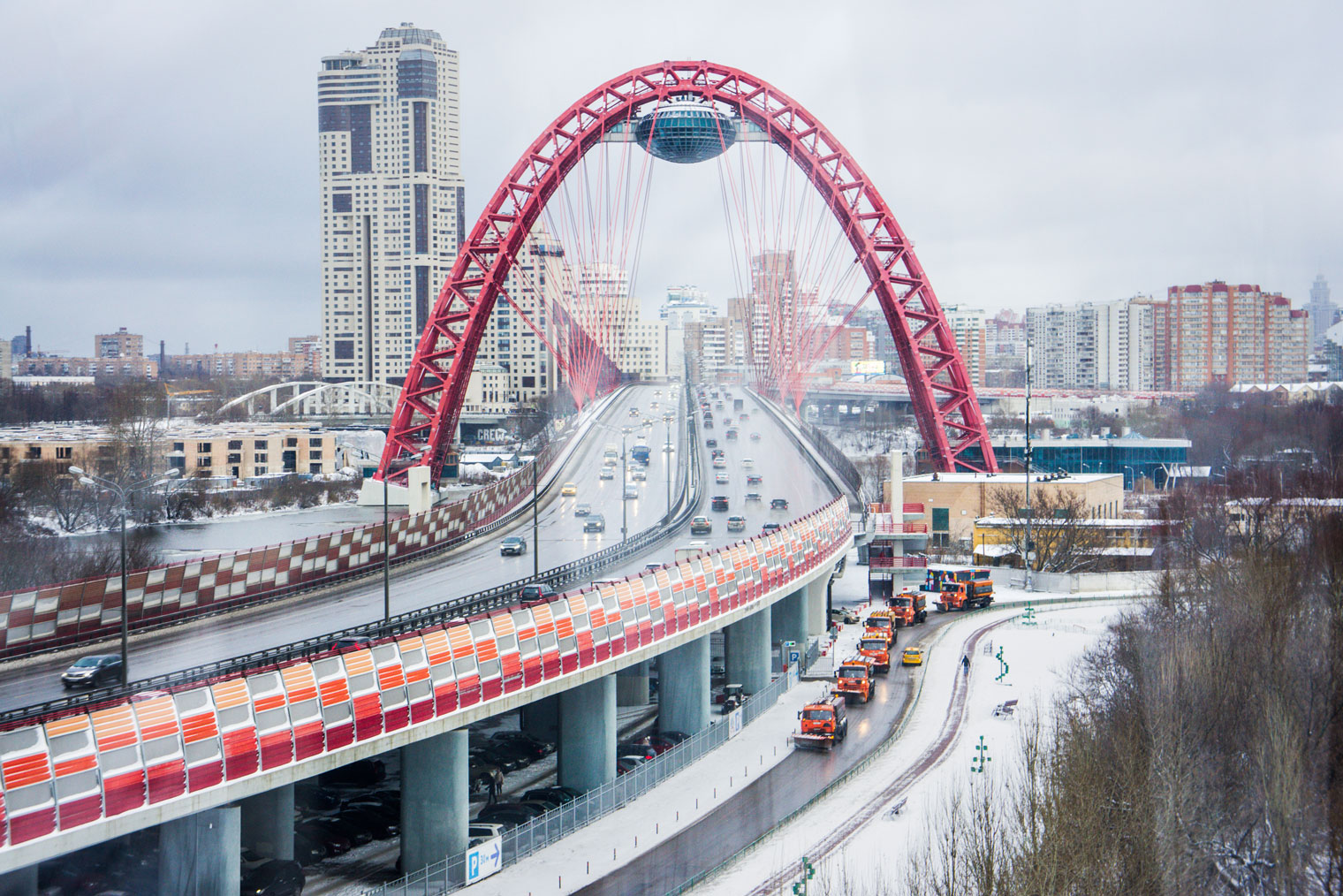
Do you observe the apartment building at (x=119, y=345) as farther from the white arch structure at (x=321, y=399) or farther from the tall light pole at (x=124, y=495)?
the white arch structure at (x=321, y=399)

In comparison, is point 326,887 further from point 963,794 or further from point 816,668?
point 816,668

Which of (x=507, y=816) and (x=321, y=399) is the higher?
(x=321, y=399)

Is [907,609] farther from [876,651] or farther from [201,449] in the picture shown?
[201,449]

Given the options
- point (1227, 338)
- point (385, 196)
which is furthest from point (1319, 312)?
point (385, 196)

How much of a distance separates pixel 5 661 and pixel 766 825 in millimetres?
12282

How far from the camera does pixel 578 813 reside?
69.9 feet

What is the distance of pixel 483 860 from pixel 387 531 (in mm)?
8091

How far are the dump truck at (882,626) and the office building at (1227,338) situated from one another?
3231 inches

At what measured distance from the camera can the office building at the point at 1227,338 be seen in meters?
113

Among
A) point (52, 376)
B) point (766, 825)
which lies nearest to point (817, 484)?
point (52, 376)

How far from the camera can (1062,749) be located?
768 inches

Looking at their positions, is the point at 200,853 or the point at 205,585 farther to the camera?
the point at 205,585

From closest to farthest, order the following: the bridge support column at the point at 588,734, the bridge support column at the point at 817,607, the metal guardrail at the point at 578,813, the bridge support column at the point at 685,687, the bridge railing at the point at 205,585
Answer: the metal guardrail at the point at 578,813 < the bridge railing at the point at 205,585 < the bridge support column at the point at 588,734 < the bridge support column at the point at 685,687 < the bridge support column at the point at 817,607

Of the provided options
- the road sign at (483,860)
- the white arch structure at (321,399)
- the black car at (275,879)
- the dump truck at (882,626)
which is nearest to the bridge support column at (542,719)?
the road sign at (483,860)
